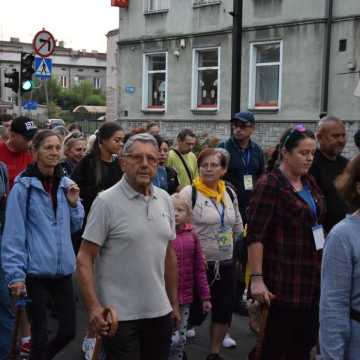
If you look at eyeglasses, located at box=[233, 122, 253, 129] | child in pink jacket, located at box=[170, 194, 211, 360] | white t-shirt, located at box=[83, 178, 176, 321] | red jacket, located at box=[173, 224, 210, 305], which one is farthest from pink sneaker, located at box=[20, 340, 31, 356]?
eyeglasses, located at box=[233, 122, 253, 129]

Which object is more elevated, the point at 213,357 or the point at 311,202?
the point at 311,202

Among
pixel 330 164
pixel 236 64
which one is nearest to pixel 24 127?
pixel 330 164

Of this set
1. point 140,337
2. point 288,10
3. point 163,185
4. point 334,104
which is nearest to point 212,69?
point 288,10

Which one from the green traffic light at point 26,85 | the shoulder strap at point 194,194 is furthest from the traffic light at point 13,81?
the shoulder strap at point 194,194

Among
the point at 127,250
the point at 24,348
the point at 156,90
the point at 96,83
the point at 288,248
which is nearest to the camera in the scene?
the point at 127,250

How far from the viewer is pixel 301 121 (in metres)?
20.1

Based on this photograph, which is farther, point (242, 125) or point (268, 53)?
point (268, 53)

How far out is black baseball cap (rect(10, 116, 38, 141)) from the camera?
5969mm

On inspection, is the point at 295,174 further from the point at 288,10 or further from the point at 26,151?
Result: the point at 288,10

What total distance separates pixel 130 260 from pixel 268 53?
61.0ft

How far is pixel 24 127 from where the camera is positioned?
5992 mm

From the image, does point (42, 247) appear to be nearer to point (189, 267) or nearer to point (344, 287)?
point (189, 267)

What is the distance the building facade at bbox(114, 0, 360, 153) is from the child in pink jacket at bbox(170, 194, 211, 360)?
14.9 metres

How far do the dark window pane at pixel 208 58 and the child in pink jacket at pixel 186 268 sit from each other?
18.4m
